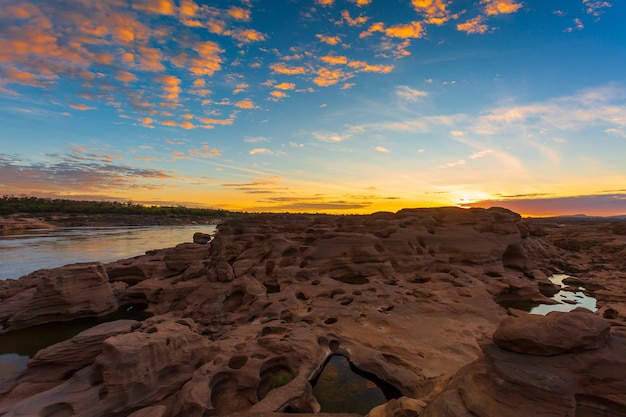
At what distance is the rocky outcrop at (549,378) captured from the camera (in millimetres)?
3965

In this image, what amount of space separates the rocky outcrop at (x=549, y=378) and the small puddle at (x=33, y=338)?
542 inches

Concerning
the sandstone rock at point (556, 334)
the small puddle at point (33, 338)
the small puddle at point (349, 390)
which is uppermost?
the sandstone rock at point (556, 334)

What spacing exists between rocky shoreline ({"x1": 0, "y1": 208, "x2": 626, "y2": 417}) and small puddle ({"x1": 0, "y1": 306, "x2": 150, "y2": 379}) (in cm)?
38

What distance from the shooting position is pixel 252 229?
25.5 meters

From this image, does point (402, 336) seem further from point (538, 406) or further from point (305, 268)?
point (305, 268)

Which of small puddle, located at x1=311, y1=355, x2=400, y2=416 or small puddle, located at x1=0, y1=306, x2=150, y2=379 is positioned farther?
small puddle, located at x1=0, y1=306, x2=150, y2=379

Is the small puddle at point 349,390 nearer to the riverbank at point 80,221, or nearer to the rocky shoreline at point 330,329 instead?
the rocky shoreline at point 330,329

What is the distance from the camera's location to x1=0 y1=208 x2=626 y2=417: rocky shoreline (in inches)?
169

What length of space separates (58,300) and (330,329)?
497 inches

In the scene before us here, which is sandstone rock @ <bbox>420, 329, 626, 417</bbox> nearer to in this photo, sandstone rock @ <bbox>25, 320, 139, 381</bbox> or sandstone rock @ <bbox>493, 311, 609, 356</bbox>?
sandstone rock @ <bbox>493, 311, 609, 356</bbox>

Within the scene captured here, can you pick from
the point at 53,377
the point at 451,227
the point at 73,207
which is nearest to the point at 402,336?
the point at 53,377

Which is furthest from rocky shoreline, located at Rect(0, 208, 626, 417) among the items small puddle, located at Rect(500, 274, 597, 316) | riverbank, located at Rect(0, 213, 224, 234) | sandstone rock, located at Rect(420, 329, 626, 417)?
riverbank, located at Rect(0, 213, 224, 234)

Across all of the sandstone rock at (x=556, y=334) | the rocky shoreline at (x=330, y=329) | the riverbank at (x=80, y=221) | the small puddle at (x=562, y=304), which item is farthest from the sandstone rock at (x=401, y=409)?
the riverbank at (x=80, y=221)

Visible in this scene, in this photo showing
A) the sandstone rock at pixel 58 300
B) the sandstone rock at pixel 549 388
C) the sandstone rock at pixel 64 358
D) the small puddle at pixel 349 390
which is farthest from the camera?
the sandstone rock at pixel 58 300
